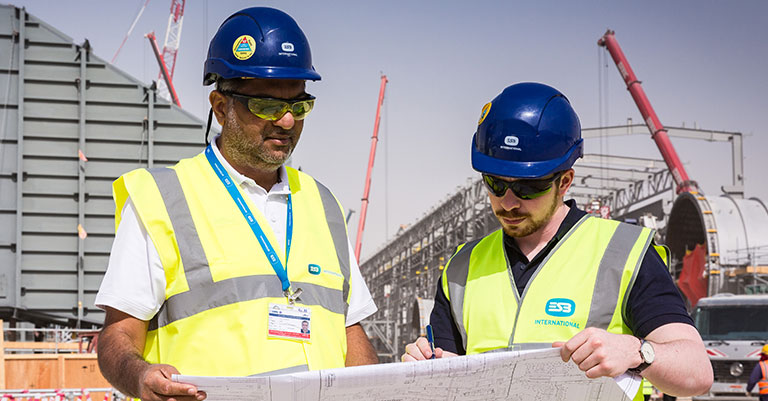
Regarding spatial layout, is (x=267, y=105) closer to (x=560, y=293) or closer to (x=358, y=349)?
(x=358, y=349)

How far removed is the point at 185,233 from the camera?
8.75 ft

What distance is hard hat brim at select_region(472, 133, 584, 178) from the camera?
2.56 meters

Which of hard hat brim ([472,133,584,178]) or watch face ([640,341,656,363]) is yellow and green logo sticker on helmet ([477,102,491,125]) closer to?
hard hat brim ([472,133,584,178])

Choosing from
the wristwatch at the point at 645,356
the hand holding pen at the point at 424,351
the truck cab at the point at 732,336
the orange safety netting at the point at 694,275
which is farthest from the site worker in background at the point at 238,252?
the orange safety netting at the point at 694,275

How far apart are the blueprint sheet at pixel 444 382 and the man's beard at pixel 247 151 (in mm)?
991

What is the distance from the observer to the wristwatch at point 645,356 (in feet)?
6.91

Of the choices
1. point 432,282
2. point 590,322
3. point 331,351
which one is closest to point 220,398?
point 331,351

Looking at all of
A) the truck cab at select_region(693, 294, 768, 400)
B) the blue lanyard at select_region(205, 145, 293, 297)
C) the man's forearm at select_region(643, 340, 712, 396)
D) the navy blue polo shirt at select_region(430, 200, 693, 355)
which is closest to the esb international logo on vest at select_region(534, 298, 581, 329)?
the navy blue polo shirt at select_region(430, 200, 693, 355)

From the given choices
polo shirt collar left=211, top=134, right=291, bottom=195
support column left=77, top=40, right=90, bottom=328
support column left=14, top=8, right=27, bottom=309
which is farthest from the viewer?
support column left=77, top=40, right=90, bottom=328

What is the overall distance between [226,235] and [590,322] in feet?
3.76

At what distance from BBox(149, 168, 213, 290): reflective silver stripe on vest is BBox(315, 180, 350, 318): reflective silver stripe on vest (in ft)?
1.81

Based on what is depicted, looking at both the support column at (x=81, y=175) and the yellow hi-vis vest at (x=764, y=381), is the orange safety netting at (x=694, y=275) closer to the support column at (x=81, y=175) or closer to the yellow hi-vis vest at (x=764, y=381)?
the yellow hi-vis vest at (x=764, y=381)

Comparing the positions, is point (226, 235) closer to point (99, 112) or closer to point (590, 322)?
point (590, 322)

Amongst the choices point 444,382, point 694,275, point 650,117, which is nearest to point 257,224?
point 444,382
